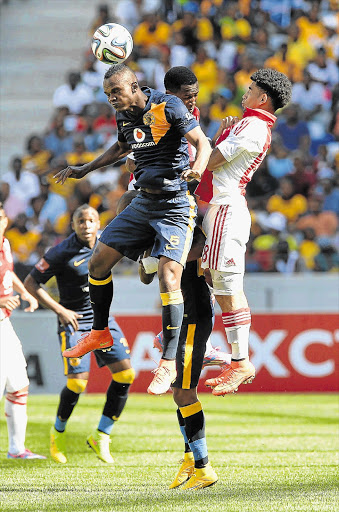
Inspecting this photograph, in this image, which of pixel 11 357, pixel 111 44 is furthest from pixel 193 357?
pixel 111 44

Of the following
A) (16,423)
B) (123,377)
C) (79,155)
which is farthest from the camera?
(79,155)

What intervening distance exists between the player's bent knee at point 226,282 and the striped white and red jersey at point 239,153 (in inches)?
20.6

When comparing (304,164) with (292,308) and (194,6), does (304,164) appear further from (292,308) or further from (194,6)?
(194,6)

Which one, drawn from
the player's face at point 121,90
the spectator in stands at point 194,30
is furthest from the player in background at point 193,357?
the spectator in stands at point 194,30

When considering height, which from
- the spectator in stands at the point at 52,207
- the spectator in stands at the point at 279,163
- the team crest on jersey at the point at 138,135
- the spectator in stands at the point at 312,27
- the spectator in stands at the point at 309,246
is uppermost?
the spectator in stands at the point at 312,27

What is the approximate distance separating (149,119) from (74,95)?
12290 mm

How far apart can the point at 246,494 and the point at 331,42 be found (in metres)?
13.1

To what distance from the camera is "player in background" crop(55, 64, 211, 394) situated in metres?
6.07

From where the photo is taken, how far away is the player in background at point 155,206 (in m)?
6.07

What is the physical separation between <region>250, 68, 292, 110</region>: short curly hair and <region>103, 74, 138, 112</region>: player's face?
37.1 inches

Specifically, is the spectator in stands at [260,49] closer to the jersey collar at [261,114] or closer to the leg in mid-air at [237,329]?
the jersey collar at [261,114]

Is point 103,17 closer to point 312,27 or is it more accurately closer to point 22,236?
point 312,27

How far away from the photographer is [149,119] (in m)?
6.13

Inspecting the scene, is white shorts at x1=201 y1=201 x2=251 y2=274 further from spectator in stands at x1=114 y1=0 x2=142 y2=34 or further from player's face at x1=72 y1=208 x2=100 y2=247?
spectator in stands at x1=114 y1=0 x2=142 y2=34
